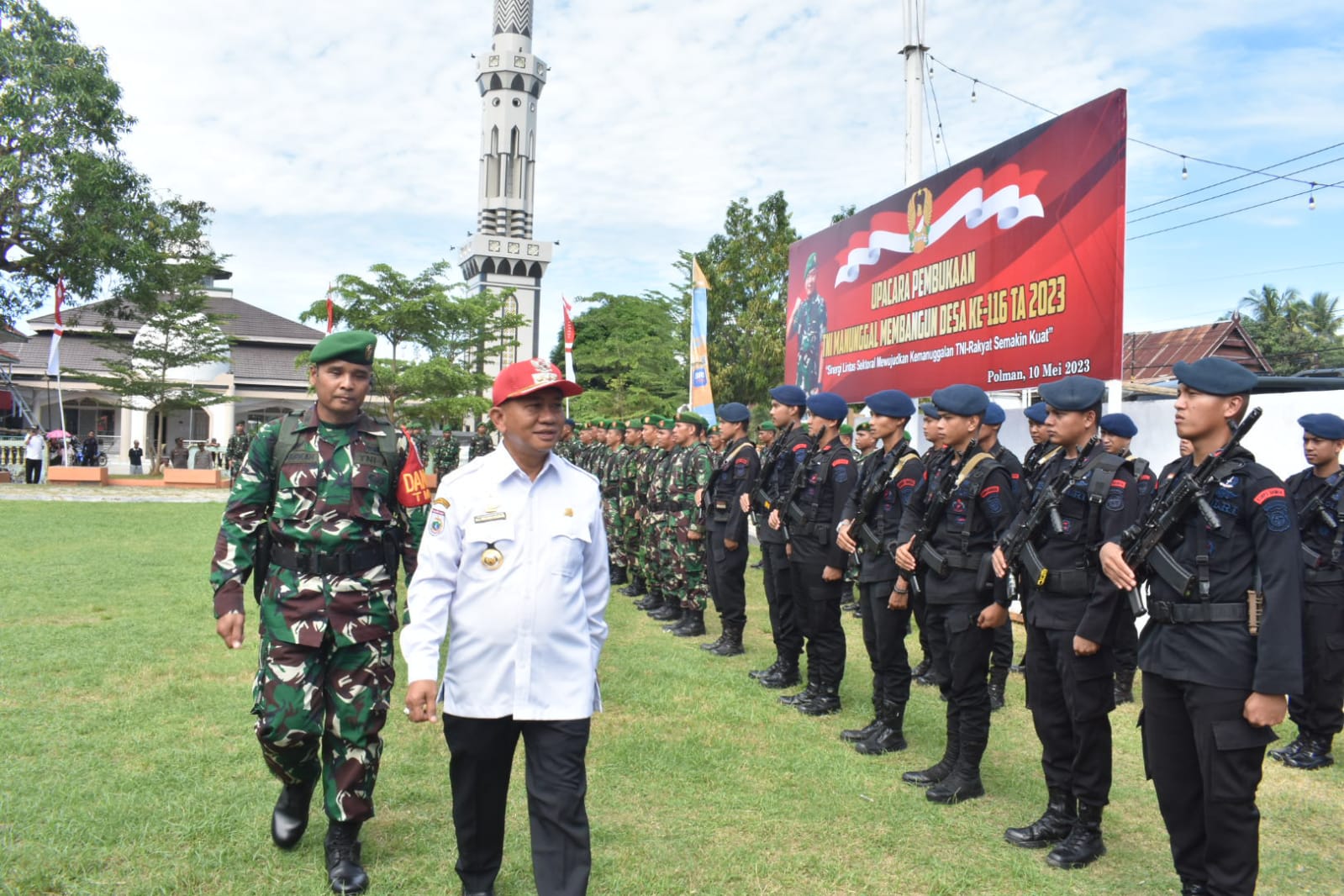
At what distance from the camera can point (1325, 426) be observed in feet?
19.5

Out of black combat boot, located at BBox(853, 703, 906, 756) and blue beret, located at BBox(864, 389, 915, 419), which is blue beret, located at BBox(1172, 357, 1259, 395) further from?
black combat boot, located at BBox(853, 703, 906, 756)

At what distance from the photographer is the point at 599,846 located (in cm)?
401

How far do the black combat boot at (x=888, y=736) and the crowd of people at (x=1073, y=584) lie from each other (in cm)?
1

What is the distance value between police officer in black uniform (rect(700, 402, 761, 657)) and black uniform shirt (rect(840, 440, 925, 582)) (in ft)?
6.14

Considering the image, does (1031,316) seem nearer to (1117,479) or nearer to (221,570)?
(1117,479)

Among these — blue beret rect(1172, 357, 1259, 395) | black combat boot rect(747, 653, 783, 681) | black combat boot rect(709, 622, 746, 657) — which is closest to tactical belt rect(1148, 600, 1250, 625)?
blue beret rect(1172, 357, 1259, 395)

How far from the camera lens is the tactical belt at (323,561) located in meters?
3.63

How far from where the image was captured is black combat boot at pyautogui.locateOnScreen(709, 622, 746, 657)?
8.20 meters

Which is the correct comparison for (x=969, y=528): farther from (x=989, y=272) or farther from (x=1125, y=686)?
(x=989, y=272)

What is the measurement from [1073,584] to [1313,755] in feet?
9.20

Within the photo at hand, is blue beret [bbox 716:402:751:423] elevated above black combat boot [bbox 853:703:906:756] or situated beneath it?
elevated above

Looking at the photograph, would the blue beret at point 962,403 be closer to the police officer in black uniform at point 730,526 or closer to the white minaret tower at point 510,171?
the police officer in black uniform at point 730,526

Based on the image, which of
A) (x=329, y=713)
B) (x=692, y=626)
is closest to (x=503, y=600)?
(x=329, y=713)

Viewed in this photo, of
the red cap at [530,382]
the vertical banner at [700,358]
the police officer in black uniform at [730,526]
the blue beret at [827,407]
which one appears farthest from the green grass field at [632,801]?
the vertical banner at [700,358]
